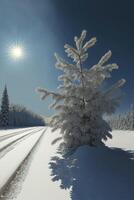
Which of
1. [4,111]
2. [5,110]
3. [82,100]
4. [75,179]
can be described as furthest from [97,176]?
[5,110]

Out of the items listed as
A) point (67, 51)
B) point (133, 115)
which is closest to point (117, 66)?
point (67, 51)

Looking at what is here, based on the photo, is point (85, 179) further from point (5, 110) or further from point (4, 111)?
point (5, 110)

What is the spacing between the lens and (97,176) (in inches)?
289

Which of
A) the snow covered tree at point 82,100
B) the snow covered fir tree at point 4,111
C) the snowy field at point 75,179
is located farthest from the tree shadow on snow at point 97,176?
the snow covered fir tree at point 4,111

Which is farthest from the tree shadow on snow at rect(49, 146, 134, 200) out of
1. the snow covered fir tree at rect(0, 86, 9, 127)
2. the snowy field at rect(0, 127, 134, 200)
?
the snow covered fir tree at rect(0, 86, 9, 127)

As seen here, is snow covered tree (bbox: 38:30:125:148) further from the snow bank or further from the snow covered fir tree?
the snow covered fir tree

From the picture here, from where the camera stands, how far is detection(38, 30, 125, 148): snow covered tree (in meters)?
12.9

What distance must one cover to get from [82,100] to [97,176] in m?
6.63

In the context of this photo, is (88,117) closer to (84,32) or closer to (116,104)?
(116,104)

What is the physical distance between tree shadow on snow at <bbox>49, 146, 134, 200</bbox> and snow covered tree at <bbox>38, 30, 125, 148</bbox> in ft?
7.68

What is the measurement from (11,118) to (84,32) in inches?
3858

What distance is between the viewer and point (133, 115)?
8512 centimetres

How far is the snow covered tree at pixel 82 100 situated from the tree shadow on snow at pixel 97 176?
234 cm

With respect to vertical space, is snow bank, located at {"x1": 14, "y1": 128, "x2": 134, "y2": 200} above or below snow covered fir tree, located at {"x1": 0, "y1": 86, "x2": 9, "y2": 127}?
below
